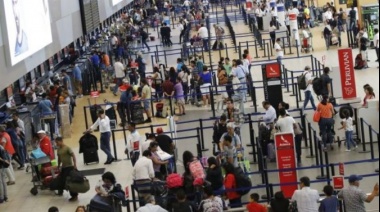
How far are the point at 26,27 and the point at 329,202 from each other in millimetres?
17144

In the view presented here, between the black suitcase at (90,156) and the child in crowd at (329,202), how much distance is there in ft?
31.3

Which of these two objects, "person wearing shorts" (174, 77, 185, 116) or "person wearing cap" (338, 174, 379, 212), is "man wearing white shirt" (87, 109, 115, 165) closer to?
"person wearing shorts" (174, 77, 185, 116)

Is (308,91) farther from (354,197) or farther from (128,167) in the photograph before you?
(354,197)

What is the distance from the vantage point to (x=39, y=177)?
2283 centimetres

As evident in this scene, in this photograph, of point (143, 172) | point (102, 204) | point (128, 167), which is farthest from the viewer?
point (128, 167)

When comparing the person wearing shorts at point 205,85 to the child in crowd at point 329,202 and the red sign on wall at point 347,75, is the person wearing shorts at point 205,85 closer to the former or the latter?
the red sign on wall at point 347,75

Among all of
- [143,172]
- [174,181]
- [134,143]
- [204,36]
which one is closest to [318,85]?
[134,143]

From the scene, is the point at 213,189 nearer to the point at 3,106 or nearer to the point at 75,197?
the point at 75,197

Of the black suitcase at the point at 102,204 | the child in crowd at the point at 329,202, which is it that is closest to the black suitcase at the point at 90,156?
the black suitcase at the point at 102,204

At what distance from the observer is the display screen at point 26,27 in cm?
2941

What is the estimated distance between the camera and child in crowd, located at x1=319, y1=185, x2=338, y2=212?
16.4m

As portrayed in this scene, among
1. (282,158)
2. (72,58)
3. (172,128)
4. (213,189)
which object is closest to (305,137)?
(172,128)

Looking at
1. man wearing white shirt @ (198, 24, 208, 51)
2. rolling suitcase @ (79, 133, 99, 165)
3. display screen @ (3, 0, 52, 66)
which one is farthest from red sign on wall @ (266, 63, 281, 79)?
man wearing white shirt @ (198, 24, 208, 51)

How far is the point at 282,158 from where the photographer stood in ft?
65.0
